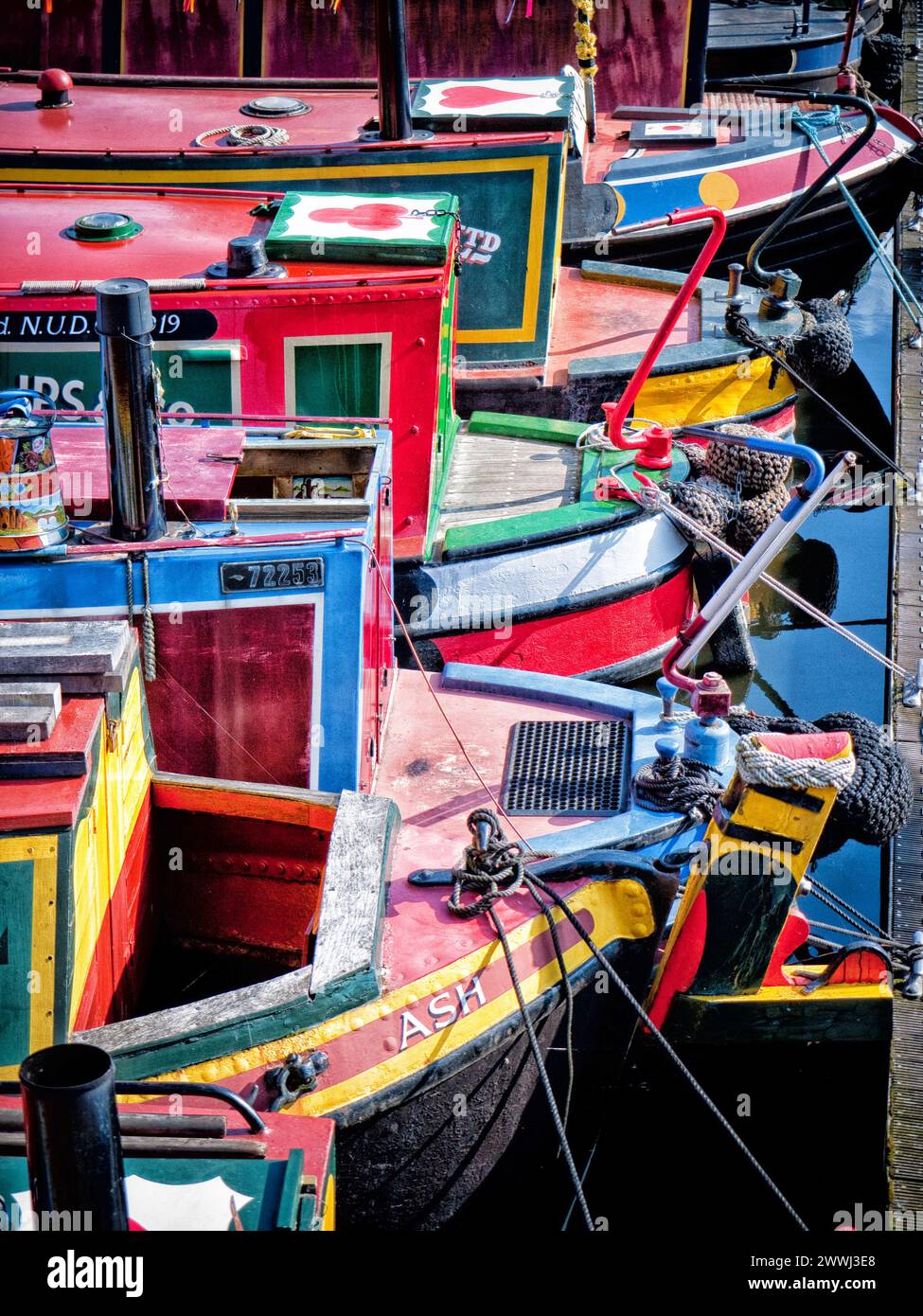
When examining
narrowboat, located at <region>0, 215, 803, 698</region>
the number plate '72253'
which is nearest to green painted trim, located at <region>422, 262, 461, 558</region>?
narrowboat, located at <region>0, 215, 803, 698</region>

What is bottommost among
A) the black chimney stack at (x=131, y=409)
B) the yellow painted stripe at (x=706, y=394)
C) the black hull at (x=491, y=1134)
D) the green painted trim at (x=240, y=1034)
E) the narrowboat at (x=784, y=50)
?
the black hull at (x=491, y=1134)

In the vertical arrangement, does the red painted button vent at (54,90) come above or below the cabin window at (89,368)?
above

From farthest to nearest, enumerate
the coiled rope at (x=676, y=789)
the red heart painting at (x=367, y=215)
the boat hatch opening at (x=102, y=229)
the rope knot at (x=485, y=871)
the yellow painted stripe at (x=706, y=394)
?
the yellow painted stripe at (x=706, y=394) < the boat hatch opening at (x=102, y=229) < the red heart painting at (x=367, y=215) < the coiled rope at (x=676, y=789) < the rope knot at (x=485, y=871)

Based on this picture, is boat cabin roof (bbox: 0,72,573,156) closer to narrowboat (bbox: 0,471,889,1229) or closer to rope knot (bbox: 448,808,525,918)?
narrowboat (bbox: 0,471,889,1229)

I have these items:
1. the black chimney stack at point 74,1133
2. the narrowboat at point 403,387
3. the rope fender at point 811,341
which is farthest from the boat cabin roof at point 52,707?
the rope fender at point 811,341

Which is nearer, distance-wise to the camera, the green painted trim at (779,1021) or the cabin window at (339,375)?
the green painted trim at (779,1021)

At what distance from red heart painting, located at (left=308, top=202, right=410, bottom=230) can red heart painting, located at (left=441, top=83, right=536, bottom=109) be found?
196cm

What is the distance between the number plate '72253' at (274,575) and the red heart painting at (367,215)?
10.9ft

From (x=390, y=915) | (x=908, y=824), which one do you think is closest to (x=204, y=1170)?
(x=390, y=915)

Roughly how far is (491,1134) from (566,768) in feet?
5.57

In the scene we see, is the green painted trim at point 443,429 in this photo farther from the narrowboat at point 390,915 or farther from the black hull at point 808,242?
the black hull at point 808,242

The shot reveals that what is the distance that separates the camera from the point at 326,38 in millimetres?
14312

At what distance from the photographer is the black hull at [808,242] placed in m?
13.5

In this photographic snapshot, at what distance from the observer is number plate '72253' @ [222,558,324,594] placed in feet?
19.5
